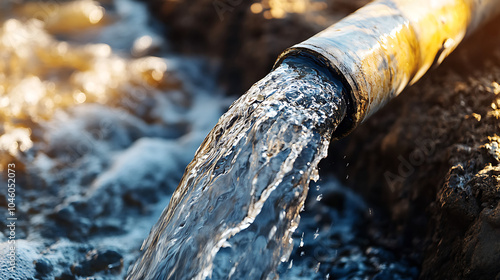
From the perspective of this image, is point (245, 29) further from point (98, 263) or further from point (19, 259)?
point (19, 259)

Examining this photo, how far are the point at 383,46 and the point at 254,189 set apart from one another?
1.08 metres

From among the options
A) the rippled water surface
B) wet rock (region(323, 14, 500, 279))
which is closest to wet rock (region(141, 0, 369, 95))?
the rippled water surface

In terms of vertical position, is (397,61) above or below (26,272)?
below

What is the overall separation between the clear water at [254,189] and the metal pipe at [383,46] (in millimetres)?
115

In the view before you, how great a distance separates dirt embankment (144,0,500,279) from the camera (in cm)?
214

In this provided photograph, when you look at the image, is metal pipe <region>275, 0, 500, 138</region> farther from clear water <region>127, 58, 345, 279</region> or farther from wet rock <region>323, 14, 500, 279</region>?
wet rock <region>323, 14, 500, 279</region>

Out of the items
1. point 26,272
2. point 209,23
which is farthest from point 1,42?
point 26,272

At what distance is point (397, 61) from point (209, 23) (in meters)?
2.97

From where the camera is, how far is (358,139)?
328 centimetres

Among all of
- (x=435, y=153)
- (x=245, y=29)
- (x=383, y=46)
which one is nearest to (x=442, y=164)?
(x=435, y=153)

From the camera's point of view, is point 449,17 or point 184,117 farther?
point 184,117

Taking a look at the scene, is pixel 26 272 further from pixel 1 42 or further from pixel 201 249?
pixel 1 42

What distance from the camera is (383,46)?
2.34m

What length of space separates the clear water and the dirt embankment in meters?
0.82
